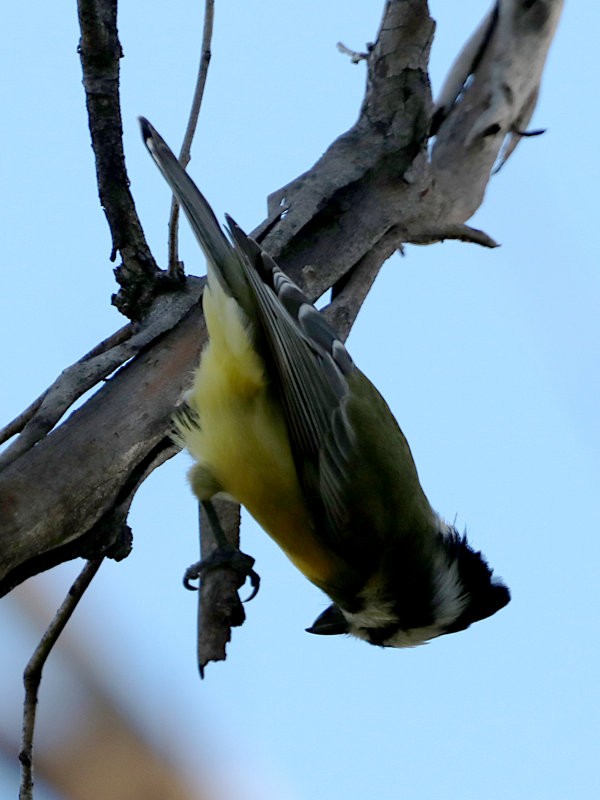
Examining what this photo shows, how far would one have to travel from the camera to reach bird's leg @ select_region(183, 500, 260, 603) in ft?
9.89

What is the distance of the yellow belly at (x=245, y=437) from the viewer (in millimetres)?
3000

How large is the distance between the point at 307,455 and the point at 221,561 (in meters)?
0.38

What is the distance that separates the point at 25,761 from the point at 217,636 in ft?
2.12

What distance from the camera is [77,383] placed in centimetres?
281

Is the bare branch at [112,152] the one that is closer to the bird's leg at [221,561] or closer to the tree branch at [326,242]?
the tree branch at [326,242]

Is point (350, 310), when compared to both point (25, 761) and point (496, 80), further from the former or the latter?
point (25, 761)

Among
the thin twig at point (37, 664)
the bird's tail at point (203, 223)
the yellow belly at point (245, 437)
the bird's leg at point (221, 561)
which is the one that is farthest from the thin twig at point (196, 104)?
the thin twig at point (37, 664)

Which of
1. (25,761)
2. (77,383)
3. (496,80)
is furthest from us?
(496,80)

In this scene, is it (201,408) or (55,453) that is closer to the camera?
(55,453)

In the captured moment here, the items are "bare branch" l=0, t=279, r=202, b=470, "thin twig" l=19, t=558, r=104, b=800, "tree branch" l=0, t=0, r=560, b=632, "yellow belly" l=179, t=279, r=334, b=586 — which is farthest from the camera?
"yellow belly" l=179, t=279, r=334, b=586

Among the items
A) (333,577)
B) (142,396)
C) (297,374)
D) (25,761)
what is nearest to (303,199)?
(297,374)

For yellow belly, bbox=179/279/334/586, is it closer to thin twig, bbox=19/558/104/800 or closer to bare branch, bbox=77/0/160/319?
bare branch, bbox=77/0/160/319

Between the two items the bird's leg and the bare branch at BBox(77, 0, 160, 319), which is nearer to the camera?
the bare branch at BBox(77, 0, 160, 319)

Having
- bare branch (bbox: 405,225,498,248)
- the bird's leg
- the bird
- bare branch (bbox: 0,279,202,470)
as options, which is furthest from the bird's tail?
bare branch (bbox: 405,225,498,248)
